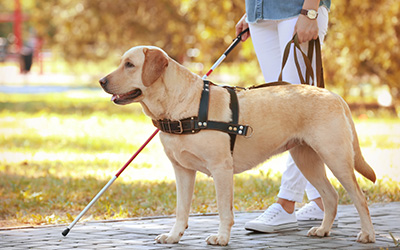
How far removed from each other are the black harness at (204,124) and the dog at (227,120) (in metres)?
0.04

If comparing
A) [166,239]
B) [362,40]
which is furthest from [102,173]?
[362,40]

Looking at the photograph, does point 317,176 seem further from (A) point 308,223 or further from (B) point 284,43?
(B) point 284,43

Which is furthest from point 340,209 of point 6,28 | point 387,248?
point 6,28

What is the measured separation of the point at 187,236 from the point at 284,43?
5.70 ft

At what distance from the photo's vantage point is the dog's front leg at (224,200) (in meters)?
4.72

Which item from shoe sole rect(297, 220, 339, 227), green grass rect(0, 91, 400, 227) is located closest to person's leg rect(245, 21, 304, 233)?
shoe sole rect(297, 220, 339, 227)

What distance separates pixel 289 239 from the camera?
16.8ft

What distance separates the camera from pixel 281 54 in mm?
5625

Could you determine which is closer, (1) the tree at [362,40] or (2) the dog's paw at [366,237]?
(2) the dog's paw at [366,237]

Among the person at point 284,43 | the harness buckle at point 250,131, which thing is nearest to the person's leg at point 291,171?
the person at point 284,43

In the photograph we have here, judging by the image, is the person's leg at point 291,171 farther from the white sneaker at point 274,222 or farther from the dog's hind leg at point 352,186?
the dog's hind leg at point 352,186

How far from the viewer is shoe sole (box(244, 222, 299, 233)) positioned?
17.5 ft

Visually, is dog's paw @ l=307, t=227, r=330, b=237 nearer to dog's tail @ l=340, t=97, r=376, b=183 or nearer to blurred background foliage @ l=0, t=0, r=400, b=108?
dog's tail @ l=340, t=97, r=376, b=183

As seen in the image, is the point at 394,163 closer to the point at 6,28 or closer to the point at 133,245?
the point at 133,245
